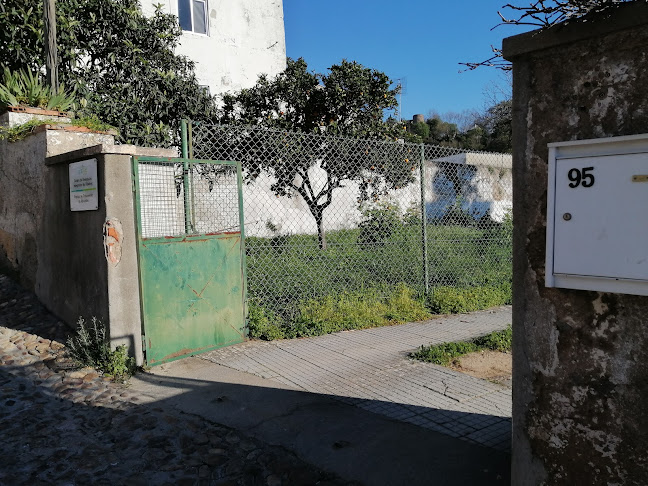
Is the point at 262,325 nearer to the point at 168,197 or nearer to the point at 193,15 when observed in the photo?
the point at 168,197

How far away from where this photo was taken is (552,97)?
2.18m

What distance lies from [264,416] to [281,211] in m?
8.99

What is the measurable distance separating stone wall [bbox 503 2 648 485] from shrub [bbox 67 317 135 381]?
3.81m

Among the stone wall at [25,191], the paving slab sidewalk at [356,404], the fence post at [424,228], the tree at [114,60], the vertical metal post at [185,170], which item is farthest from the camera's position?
the tree at [114,60]

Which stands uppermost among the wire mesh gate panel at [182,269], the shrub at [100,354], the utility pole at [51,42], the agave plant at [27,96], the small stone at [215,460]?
the utility pole at [51,42]

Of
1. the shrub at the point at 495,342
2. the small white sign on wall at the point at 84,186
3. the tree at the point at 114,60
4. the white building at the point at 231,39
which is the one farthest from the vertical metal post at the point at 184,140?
the white building at the point at 231,39

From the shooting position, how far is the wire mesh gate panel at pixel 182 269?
5.23m

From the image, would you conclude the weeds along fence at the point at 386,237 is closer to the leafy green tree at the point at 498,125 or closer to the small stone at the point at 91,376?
the leafy green tree at the point at 498,125

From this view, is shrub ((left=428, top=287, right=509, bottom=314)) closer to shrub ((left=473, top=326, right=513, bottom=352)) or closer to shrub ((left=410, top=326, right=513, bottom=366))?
shrub ((left=410, top=326, right=513, bottom=366))

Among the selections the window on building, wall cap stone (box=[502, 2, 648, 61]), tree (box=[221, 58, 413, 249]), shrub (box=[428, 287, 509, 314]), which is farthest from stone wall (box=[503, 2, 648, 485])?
the window on building

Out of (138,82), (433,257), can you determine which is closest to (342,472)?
(433,257)

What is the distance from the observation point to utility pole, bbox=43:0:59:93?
7.91m

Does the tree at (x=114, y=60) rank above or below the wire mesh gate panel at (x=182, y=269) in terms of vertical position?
above

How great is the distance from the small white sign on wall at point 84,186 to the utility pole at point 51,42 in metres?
3.09
